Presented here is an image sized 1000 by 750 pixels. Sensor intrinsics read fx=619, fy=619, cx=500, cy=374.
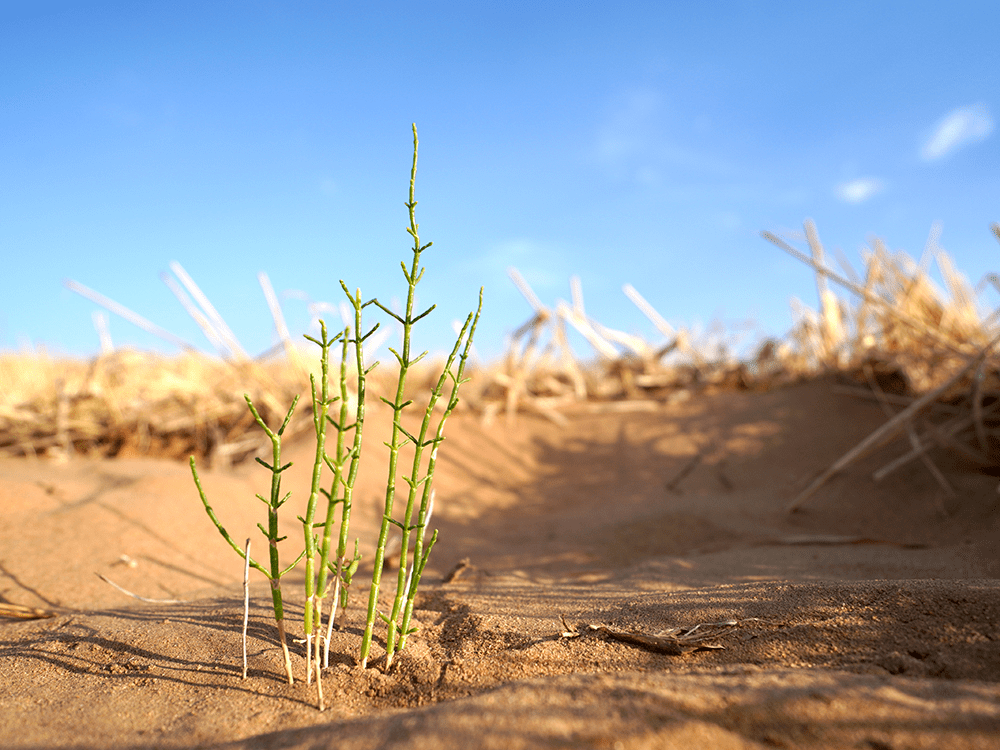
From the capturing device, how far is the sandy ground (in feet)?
3.34

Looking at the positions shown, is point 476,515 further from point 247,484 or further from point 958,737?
point 958,737

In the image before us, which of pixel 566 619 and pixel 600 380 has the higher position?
pixel 600 380

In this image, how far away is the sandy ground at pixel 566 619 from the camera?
3.34ft

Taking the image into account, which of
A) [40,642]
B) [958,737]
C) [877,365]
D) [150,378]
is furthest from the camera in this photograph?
[150,378]

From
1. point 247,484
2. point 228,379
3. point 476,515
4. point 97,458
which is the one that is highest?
point 228,379

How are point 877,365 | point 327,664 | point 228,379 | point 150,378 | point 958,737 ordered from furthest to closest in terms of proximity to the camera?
1. point 150,378
2. point 228,379
3. point 877,365
4. point 327,664
5. point 958,737

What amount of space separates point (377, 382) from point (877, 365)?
3.76 meters

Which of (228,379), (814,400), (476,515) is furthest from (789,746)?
(228,379)

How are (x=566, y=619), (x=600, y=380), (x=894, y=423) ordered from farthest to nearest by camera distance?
(x=600, y=380) < (x=894, y=423) < (x=566, y=619)

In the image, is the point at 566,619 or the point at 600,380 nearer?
the point at 566,619

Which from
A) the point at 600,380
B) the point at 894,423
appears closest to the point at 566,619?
the point at 894,423

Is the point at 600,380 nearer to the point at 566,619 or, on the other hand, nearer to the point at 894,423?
the point at 894,423

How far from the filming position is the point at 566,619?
1.62 metres

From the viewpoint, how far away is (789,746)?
0.94 m
